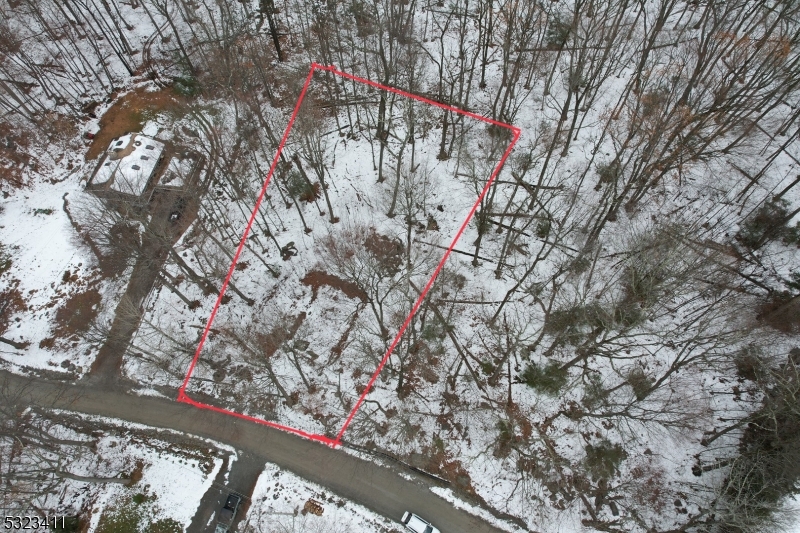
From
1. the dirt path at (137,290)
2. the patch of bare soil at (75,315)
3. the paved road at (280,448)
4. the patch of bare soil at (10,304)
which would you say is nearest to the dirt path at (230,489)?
the paved road at (280,448)

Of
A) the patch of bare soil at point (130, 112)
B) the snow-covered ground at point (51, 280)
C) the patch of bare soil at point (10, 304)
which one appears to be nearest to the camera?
the snow-covered ground at point (51, 280)

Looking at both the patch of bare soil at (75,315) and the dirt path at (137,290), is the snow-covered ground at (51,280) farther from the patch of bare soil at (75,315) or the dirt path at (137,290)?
the dirt path at (137,290)

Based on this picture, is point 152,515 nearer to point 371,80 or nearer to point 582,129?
point 371,80

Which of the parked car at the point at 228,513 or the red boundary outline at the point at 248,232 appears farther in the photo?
the red boundary outline at the point at 248,232

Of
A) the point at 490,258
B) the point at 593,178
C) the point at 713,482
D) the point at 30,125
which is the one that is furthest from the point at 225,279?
the point at 713,482

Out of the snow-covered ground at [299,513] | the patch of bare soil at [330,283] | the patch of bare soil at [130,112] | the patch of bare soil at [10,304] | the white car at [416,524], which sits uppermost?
the patch of bare soil at [130,112]

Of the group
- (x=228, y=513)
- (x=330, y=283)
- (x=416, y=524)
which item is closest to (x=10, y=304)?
(x=228, y=513)

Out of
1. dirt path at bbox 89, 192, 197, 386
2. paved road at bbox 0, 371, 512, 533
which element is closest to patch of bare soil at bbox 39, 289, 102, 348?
dirt path at bbox 89, 192, 197, 386
